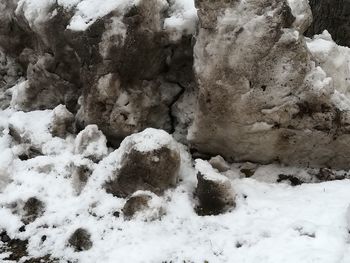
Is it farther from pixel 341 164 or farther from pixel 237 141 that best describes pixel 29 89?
pixel 341 164

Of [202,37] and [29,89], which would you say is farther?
[29,89]

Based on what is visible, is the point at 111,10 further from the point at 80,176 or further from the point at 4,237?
the point at 4,237

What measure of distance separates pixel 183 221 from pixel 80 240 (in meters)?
1.00

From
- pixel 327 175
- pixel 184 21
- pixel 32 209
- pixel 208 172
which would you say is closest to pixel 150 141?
pixel 208 172

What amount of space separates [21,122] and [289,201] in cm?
354

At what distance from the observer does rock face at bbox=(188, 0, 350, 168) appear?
489 centimetres

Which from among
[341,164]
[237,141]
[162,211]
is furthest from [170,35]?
[341,164]

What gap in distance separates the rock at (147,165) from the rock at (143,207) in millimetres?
191

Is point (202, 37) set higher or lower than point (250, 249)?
higher

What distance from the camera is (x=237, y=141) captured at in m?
5.39

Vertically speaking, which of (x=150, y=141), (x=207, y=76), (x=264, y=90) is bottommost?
(x=150, y=141)

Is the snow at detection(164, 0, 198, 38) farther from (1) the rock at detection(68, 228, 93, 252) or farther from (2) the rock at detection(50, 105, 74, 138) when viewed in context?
(1) the rock at detection(68, 228, 93, 252)

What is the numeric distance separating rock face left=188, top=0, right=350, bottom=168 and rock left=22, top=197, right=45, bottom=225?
185 cm

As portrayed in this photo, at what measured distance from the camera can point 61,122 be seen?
607 cm
